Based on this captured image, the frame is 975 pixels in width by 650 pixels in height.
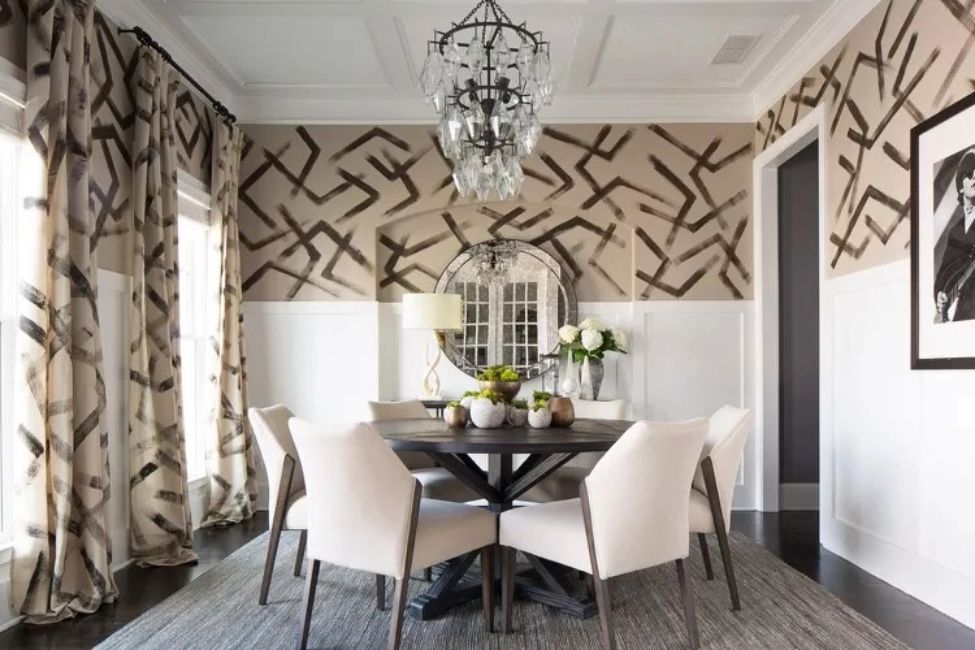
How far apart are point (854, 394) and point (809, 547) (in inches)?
37.2

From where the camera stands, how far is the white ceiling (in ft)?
12.9

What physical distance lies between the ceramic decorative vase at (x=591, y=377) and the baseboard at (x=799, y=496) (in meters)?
1.55

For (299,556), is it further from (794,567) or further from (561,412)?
(794,567)

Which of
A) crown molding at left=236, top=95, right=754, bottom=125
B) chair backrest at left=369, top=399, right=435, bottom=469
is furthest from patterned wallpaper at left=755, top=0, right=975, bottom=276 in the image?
chair backrest at left=369, top=399, right=435, bottom=469

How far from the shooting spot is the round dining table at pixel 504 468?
2764 millimetres

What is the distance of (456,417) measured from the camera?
324 cm

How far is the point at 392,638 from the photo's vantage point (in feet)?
8.11

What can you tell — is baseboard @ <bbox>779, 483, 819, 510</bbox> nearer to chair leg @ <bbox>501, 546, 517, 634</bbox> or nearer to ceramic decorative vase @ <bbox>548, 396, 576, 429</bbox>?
ceramic decorative vase @ <bbox>548, 396, 576, 429</bbox>

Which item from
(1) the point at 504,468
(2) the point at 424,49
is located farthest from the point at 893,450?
(2) the point at 424,49

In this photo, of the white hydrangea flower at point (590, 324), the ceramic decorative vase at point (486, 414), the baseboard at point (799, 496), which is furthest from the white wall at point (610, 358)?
the ceramic decorative vase at point (486, 414)

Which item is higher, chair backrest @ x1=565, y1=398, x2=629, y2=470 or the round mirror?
the round mirror

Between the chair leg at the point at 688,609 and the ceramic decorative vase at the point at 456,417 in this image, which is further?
the ceramic decorative vase at the point at 456,417

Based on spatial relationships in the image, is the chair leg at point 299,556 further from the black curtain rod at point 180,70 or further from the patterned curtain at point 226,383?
the black curtain rod at point 180,70

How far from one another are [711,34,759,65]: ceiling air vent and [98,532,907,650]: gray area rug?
9.74 ft
